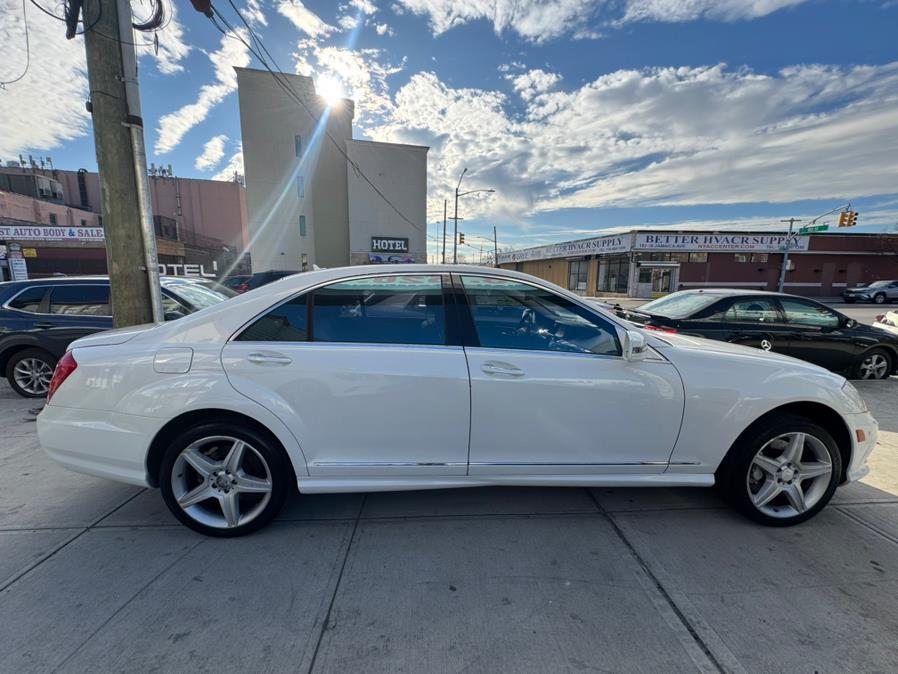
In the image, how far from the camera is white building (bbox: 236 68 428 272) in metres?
27.4

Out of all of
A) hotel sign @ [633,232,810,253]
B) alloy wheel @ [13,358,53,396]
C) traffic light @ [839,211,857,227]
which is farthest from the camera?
hotel sign @ [633,232,810,253]

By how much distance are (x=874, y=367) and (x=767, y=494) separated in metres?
5.92

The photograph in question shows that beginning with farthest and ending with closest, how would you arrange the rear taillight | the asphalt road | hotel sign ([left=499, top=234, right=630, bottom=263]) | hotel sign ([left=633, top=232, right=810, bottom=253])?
1. hotel sign ([left=499, top=234, right=630, bottom=263])
2. hotel sign ([left=633, top=232, right=810, bottom=253])
3. the rear taillight
4. the asphalt road

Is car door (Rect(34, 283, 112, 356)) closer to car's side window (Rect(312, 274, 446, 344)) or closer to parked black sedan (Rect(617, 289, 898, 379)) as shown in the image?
car's side window (Rect(312, 274, 446, 344))

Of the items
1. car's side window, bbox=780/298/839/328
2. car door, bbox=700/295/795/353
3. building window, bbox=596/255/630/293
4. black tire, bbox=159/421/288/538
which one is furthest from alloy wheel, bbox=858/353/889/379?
building window, bbox=596/255/630/293

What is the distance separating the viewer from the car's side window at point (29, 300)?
500cm

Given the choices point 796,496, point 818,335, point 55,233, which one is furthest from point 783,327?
point 55,233

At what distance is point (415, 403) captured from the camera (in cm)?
231

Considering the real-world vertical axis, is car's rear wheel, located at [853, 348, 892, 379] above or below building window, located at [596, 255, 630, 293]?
below

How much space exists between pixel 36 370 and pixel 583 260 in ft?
116

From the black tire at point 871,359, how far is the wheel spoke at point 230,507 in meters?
8.43

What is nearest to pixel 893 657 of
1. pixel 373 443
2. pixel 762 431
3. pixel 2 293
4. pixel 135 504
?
pixel 762 431

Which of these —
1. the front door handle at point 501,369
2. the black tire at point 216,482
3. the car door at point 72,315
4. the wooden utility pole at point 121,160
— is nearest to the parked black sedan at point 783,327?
the front door handle at point 501,369

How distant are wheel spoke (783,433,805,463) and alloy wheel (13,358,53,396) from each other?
25.6 ft
